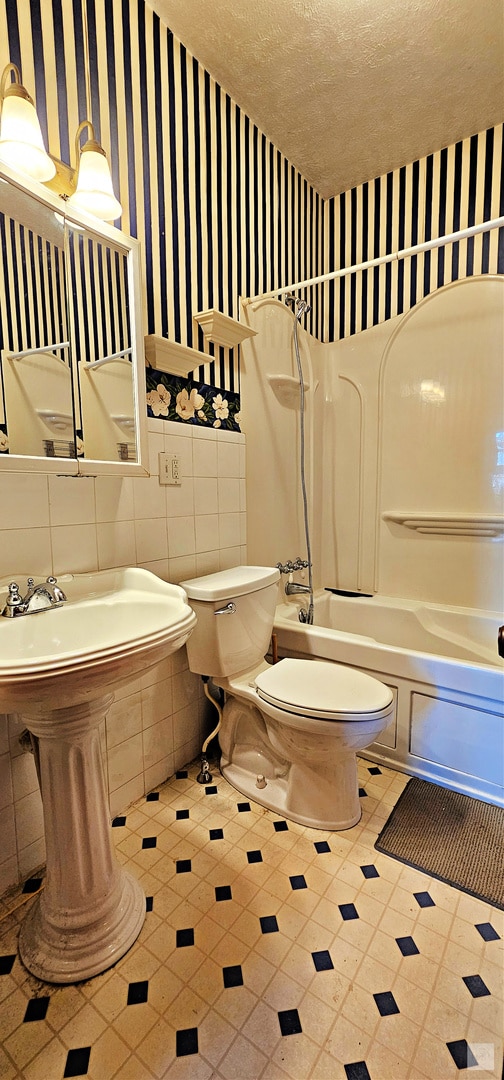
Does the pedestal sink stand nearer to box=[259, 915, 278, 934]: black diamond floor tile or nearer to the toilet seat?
box=[259, 915, 278, 934]: black diamond floor tile

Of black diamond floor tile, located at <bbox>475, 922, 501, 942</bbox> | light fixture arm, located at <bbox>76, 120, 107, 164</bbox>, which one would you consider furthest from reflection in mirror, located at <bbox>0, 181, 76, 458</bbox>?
black diamond floor tile, located at <bbox>475, 922, 501, 942</bbox>

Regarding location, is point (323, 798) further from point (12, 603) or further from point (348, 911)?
point (12, 603)

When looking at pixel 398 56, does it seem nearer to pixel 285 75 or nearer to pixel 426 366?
pixel 285 75

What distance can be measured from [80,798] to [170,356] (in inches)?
52.4

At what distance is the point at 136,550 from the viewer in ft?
4.94

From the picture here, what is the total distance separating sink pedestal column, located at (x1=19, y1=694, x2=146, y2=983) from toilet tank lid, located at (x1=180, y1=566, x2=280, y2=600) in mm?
503

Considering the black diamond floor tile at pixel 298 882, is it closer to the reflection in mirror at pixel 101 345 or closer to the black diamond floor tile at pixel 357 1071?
the black diamond floor tile at pixel 357 1071

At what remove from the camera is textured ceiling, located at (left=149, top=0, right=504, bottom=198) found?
152 cm

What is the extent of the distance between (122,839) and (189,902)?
33cm

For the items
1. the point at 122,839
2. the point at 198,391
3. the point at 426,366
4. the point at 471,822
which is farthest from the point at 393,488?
the point at 122,839

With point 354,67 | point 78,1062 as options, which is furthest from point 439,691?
point 354,67

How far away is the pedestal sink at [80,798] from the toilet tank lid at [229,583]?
26 centimetres

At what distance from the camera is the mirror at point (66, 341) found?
109 cm

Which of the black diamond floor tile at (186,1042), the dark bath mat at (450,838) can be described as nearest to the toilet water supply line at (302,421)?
the dark bath mat at (450,838)
